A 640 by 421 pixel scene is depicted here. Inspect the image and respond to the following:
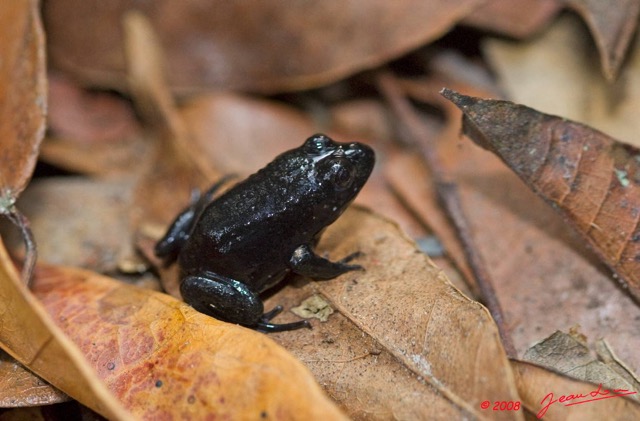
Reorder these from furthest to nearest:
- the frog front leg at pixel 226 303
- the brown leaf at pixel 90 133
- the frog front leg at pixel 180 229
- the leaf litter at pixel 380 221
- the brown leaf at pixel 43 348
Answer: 1. the brown leaf at pixel 90 133
2. the frog front leg at pixel 180 229
3. the frog front leg at pixel 226 303
4. the leaf litter at pixel 380 221
5. the brown leaf at pixel 43 348

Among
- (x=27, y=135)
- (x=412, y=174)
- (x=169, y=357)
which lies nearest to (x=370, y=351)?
(x=169, y=357)

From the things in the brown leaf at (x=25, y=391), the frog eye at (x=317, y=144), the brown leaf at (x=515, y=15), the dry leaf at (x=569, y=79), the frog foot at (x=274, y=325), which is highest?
the brown leaf at (x=515, y=15)

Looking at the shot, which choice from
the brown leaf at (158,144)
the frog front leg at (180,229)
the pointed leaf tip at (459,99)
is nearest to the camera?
the pointed leaf tip at (459,99)

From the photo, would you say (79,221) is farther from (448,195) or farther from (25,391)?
(448,195)

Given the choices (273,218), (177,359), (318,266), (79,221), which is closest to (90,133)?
(79,221)

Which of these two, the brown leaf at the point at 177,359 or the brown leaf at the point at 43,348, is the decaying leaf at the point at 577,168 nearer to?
the brown leaf at the point at 177,359

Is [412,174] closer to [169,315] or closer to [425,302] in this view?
[425,302]

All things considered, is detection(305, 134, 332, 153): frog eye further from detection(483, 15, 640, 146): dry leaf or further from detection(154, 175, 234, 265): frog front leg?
detection(483, 15, 640, 146): dry leaf
